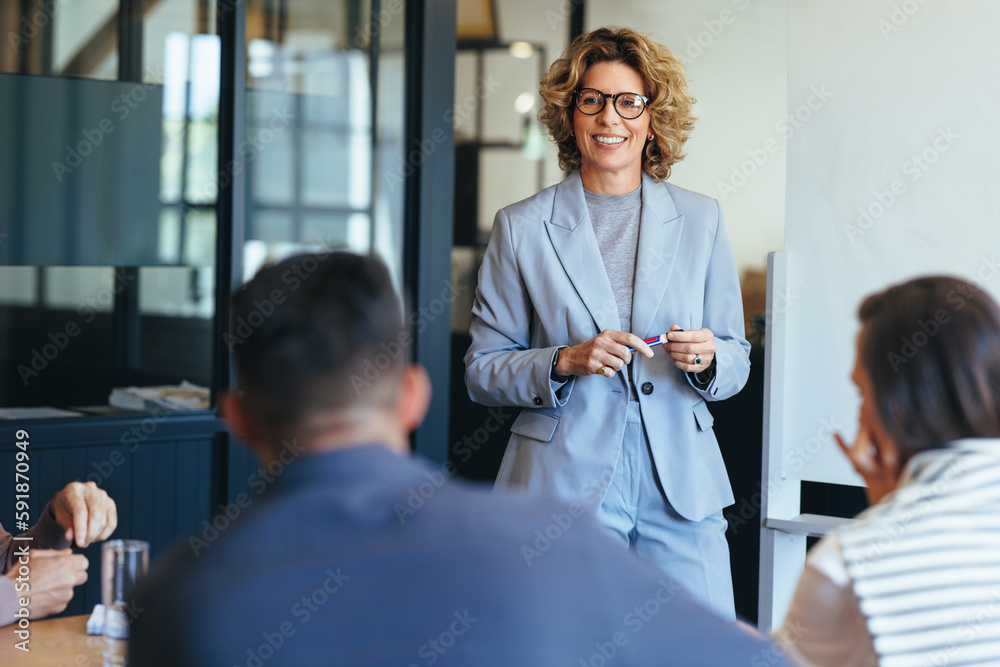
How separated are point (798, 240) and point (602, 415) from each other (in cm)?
105

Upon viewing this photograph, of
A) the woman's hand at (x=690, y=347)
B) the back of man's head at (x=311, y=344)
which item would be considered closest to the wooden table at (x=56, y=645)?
the back of man's head at (x=311, y=344)

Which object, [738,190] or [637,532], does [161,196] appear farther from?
[738,190]

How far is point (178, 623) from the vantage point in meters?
0.74

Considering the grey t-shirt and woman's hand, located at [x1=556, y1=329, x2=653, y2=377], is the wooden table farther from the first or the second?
the grey t-shirt

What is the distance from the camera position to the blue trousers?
2.02 m

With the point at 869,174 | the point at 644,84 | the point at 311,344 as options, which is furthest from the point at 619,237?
the point at 311,344

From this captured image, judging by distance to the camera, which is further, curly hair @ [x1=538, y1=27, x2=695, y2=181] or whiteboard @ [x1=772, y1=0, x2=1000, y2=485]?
whiteboard @ [x1=772, y1=0, x2=1000, y2=485]

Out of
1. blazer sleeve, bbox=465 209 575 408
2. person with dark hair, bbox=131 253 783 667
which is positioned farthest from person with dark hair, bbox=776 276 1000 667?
blazer sleeve, bbox=465 209 575 408

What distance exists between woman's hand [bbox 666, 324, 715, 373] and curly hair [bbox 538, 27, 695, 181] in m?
0.43

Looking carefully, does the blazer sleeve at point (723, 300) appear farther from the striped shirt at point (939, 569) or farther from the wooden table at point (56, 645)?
the wooden table at point (56, 645)

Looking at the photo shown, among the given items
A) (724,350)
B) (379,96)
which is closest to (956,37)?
(724,350)

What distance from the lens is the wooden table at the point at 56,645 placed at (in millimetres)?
1392

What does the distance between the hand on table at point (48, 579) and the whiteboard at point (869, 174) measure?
1897mm

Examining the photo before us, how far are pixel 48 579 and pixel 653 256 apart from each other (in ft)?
4.15
